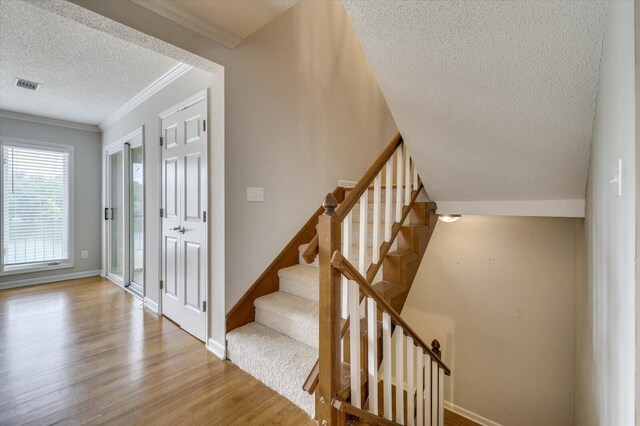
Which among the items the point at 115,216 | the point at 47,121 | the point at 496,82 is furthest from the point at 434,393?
the point at 47,121

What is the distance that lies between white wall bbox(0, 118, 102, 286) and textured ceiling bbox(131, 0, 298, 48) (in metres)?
4.19

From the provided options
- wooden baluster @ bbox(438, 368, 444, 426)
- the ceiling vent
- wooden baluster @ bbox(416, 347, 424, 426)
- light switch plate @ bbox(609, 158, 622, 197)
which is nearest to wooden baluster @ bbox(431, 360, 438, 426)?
wooden baluster @ bbox(438, 368, 444, 426)

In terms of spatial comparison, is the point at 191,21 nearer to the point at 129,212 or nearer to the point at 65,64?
the point at 65,64

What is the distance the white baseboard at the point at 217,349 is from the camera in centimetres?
230

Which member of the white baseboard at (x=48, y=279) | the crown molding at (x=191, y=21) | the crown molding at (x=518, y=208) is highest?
the crown molding at (x=191, y=21)

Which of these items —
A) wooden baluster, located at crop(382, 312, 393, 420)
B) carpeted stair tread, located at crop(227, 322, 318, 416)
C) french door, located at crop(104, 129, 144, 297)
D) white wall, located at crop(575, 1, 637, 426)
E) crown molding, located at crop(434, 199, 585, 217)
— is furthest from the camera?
french door, located at crop(104, 129, 144, 297)

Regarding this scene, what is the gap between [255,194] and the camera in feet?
8.22

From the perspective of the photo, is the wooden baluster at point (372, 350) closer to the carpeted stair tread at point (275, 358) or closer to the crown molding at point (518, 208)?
the carpeted stair tread at point (275, 358)

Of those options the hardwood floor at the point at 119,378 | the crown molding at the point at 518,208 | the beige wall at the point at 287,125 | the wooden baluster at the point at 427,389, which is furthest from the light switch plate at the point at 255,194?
the wooden baluster at the point at 427,389

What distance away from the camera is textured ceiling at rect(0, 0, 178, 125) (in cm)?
224

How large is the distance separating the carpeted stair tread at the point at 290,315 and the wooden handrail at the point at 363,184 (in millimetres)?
956

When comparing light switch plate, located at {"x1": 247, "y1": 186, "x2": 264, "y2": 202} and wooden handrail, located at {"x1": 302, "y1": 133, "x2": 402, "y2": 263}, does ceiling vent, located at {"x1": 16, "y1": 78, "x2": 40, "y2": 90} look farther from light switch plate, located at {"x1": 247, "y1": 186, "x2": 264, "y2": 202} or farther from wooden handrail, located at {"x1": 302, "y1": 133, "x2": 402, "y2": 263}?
wooden handrail, located at {"x1": 302, "y1": 133, "x2": 402, "y2": 263}

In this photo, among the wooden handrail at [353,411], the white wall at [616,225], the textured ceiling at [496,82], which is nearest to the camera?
the white wall at [616,225]

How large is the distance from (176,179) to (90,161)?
3275mm
